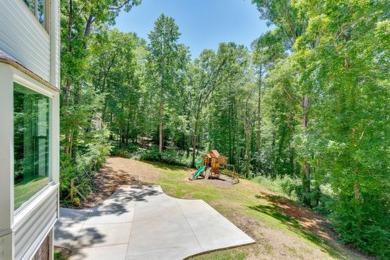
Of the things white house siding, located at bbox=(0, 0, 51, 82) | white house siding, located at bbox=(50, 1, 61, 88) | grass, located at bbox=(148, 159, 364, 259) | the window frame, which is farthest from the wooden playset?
white house siding, located at bbox=(0, 0, 51, 82)

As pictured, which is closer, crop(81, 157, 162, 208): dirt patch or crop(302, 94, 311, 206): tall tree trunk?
Answer: crop(81, 157, 162, 208): dirt patch

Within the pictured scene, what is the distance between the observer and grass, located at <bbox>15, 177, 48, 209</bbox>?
2.22 meters

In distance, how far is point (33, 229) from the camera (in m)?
2.50

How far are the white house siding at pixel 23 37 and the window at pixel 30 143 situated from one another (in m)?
0.47

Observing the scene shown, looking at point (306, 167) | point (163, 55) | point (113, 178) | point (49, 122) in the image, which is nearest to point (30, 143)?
point (49, 122)

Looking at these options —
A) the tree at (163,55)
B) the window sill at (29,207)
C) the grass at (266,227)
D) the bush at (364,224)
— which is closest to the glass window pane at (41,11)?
the window sill at (29,207)

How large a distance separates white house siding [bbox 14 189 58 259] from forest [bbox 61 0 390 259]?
11.1ft

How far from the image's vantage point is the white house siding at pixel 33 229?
83.2 inches

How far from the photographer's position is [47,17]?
11.9ft

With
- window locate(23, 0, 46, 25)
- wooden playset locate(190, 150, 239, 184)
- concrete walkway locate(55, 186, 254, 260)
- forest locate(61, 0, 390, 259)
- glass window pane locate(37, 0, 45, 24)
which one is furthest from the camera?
wooden playset locate(190, 150, 239, 184)

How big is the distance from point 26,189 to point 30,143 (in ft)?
2.11

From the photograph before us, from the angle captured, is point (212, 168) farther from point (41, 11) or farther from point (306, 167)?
point (41, 11)

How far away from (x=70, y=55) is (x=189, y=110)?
1311cm

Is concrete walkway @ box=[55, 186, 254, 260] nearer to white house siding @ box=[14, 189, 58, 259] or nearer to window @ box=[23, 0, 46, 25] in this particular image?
white house siding @ box=[14, 189, 58, 259]
